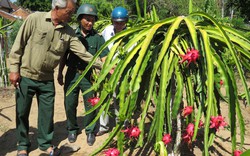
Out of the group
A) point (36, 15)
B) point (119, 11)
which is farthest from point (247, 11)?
point (36, 15)

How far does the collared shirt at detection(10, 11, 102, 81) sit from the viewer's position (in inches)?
128

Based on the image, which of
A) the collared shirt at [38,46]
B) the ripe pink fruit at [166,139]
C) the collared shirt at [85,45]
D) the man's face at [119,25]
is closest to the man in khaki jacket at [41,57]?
the collared shirt at [38,46]

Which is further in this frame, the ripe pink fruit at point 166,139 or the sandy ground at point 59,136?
the sandy ground at point 59,136

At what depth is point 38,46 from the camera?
3.27 meters

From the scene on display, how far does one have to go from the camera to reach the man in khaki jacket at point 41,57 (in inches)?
127

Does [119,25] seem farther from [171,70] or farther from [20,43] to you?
[171,70]

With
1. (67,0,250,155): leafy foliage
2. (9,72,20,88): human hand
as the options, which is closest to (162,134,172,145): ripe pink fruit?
(67,0,250,155): leafy foliage

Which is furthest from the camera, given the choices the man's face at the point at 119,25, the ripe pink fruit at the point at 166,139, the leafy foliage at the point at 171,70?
the man's face at the point at 119,25

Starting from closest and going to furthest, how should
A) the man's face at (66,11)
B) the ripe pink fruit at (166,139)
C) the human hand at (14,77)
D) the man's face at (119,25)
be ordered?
the ripe pink fruit at (166,139), the man's face at (66,11), the human hand at (14,77), the man's face at (119,25)

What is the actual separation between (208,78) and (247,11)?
9023 millimetres

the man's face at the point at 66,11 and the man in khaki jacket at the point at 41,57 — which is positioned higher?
the man's face at the point at 66,11

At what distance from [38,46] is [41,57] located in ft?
0.39

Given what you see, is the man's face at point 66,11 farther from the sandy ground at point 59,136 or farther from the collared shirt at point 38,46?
the sandy ground at point 59,136

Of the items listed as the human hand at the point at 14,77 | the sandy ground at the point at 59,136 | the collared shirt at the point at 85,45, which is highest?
the collared shirt at the point at 85,45
